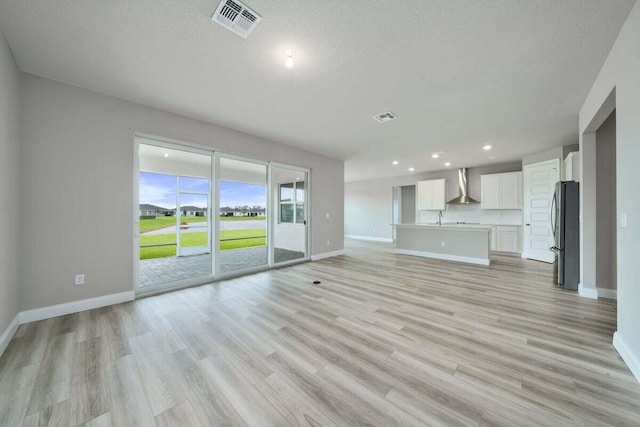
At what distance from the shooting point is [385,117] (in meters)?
3.80

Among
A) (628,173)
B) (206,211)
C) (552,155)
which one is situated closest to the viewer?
(628,173)

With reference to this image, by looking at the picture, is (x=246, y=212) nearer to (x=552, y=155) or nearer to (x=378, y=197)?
(x=378, y=197)

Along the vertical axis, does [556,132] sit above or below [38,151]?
above

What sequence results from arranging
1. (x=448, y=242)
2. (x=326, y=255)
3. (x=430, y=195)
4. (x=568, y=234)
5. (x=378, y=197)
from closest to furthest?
(x=568, y=234)
(x=448, y=242)
(x=326, y=255)
(x=430, y=195)
(x=378, y=197)

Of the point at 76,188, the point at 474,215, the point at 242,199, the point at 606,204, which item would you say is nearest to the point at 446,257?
the point at 474,215

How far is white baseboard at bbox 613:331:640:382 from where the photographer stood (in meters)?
1.68

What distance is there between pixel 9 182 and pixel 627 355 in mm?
5557

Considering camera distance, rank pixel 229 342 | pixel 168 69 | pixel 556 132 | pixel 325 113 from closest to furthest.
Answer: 1. pixel 229 342
2. pixel 168 69
3. pixel 325 113
4. pixel 556 132

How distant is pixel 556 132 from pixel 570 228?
1.96 meters

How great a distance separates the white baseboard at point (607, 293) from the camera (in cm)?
327

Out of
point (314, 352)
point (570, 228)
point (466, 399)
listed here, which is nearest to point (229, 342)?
point (314, 352)

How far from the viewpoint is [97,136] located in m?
2.98

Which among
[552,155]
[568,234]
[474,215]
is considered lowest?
[568,234]

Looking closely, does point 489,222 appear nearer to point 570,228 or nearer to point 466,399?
point 570,228
